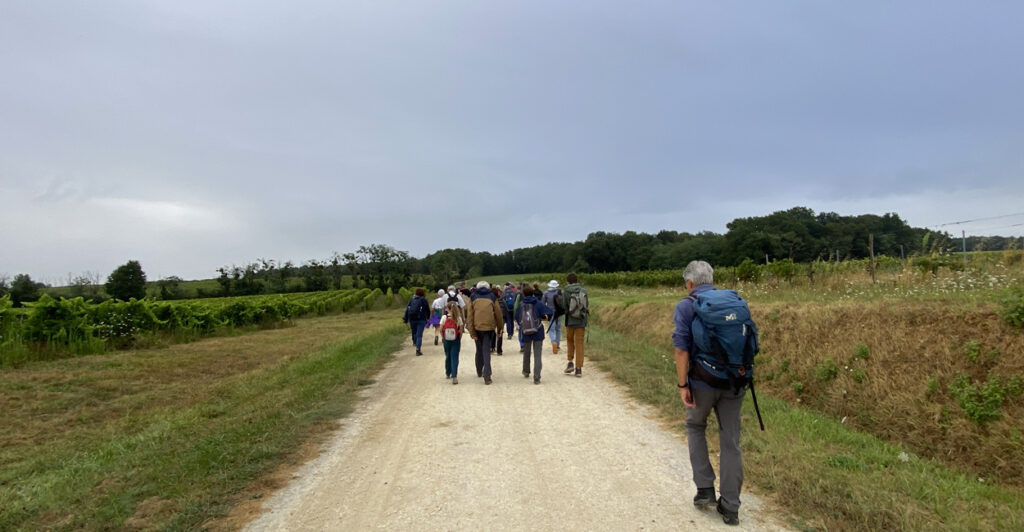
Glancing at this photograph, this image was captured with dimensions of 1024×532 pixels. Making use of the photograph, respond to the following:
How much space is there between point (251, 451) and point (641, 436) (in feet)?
14.7

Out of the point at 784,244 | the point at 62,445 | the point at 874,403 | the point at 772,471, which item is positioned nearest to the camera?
the point at 772,471

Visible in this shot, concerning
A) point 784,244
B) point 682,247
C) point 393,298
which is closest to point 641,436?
point 393,298

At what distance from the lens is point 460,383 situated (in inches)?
395

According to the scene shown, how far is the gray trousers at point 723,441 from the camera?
395 centimetres

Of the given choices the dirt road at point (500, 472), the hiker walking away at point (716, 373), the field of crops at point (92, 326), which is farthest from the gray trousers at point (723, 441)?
the field of crops at point (92, 326)

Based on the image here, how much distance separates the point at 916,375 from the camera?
6562mm

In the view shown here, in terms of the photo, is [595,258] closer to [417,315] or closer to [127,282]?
[127,282]

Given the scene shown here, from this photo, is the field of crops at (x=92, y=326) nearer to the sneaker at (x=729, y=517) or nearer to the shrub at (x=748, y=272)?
the sneaker at (x=729, y=517)

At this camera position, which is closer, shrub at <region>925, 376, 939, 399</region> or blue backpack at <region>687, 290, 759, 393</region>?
blue backpack at <region>687, 290, 759, 393</region>

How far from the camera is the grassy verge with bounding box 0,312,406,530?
180 inches

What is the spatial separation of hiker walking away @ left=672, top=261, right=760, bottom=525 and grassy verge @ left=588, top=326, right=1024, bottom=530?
1.97 ft

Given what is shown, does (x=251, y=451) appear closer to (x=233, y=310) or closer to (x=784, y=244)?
(x=233, y=310)

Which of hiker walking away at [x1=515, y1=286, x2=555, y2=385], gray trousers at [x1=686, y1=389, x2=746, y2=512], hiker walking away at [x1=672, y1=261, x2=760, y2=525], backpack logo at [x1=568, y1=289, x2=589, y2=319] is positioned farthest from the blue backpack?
backpack logo at [x1=568, y1=289, x2=589, y2=319]

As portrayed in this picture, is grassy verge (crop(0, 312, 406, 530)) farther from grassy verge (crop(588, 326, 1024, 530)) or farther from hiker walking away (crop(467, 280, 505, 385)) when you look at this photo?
grassy verge (crop(588, 326, 1024, 530))
